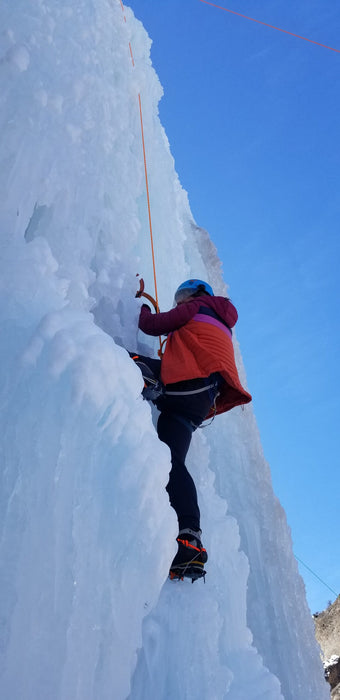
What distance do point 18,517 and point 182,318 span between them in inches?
61.4

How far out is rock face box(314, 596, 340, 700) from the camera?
33.8 feet

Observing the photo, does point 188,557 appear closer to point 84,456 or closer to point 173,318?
point 84,456

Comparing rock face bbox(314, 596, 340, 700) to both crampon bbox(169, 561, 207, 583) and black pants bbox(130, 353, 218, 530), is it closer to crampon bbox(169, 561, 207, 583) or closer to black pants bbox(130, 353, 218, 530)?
black pants bbox(130, 353, 218, 530)

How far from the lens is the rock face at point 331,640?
10.3 m

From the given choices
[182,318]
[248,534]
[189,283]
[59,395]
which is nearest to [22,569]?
[59,395]

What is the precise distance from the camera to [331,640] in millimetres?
11141

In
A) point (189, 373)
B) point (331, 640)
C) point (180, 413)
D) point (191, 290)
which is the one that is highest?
point (191, 290)

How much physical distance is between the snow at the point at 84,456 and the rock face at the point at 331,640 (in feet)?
26.7

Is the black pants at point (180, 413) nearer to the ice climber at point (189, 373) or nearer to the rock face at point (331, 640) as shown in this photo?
the ice climber at point (189, 373)

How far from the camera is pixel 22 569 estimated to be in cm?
127

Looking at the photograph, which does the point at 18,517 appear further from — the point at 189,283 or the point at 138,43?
the point at 138,43

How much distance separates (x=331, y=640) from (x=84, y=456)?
465 inches

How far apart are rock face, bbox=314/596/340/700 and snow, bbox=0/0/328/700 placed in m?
8.13

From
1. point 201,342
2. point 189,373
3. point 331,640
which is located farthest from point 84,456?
point 331,640
